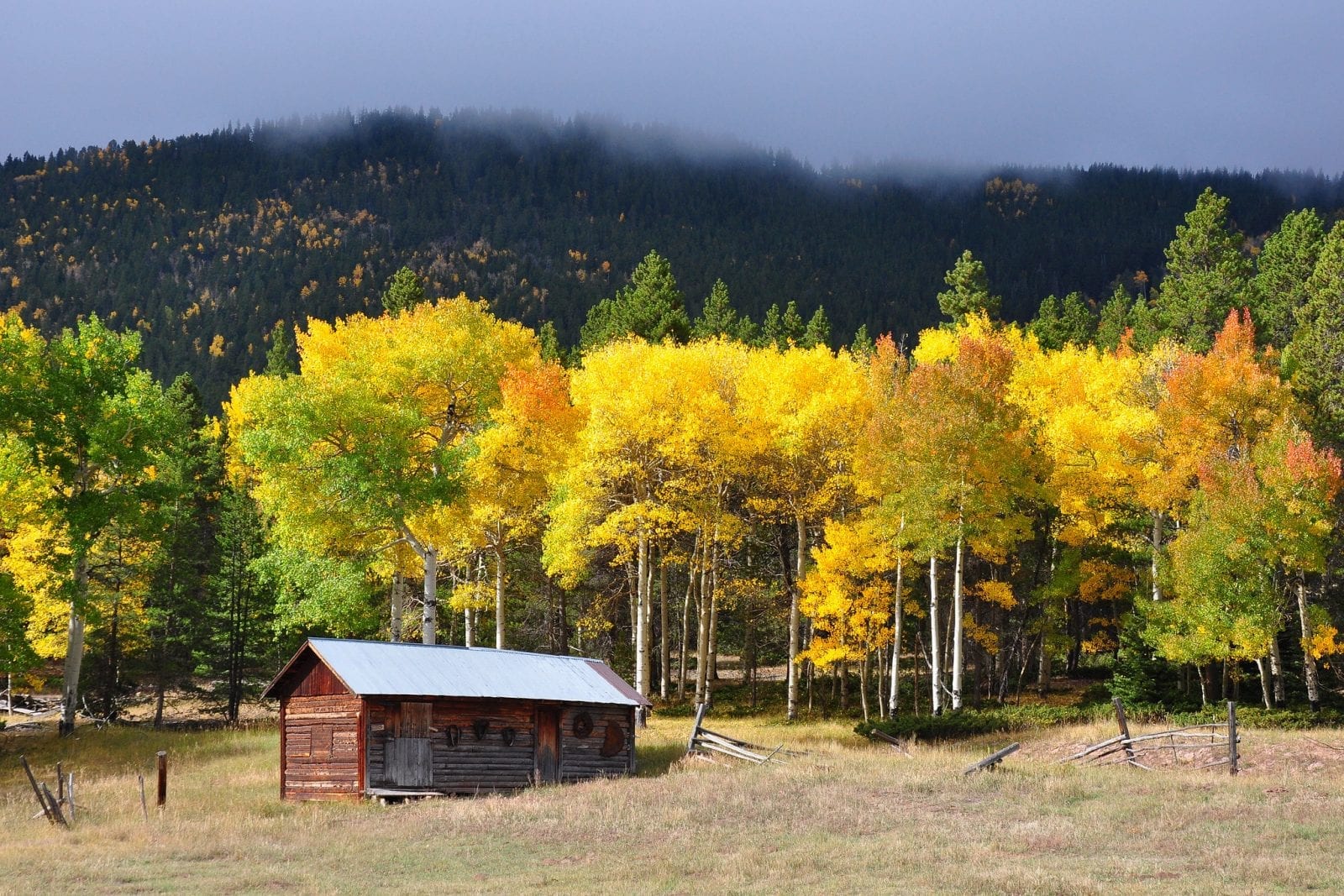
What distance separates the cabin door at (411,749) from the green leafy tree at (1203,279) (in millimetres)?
36455

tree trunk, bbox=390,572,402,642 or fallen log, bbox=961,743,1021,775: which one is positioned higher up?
tree trunk, bbox=390,572,402,642

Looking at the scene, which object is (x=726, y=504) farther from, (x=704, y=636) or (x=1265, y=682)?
(x=1265, y=682)

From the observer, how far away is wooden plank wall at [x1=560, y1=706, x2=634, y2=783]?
3388 centimetres

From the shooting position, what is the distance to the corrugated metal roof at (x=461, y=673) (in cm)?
3053

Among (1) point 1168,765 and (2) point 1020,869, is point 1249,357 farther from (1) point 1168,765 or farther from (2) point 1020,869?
(2) point 1020,869

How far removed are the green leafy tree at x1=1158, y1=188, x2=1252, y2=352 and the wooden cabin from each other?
105 feet

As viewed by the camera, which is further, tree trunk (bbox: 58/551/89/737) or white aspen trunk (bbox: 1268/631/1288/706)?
white aspen trunk (bbox: 1268/631/1288/706)

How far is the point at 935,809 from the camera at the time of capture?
24.6m

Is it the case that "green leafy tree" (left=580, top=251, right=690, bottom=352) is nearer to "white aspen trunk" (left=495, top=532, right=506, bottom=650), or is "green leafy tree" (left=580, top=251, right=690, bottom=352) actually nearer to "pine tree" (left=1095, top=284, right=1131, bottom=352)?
"white aspen trunk" (left=495, top=532, right=506, bottom=650)

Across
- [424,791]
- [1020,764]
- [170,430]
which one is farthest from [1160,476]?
[170,430]

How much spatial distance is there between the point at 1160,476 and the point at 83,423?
3548cm

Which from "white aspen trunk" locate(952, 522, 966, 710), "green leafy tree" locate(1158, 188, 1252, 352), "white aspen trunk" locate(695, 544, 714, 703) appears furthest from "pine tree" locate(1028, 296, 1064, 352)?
"white aspen trunk" locate(952, 522, 966, 710)

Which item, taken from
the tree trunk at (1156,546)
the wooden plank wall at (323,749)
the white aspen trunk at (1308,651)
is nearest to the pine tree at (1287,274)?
the tree trunk at (1156,546)

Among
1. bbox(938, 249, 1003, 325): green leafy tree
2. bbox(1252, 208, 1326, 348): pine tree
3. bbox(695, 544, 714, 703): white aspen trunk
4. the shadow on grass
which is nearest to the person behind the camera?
the shadow on grass
